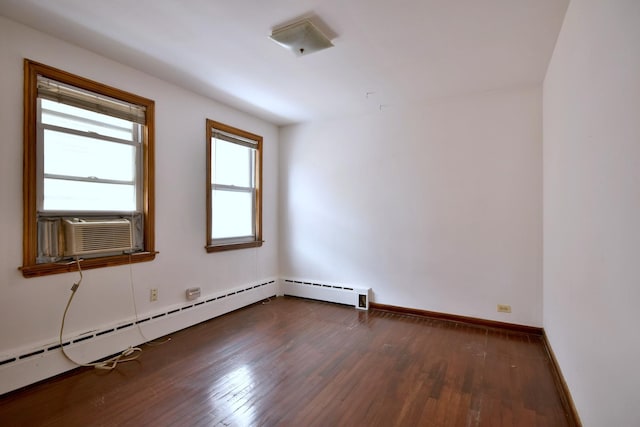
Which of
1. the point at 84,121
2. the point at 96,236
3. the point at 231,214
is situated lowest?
the point at 96,236

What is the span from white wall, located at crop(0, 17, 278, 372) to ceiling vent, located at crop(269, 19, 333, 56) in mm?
1587

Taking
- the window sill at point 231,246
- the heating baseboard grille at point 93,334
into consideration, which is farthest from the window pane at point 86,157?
the heating baseboard grille at point 93,334

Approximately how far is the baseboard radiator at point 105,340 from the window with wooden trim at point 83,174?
1.90 feet

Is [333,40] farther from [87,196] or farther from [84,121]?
[87,196]

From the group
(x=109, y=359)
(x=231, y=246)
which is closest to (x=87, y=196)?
(x=109, y=359)

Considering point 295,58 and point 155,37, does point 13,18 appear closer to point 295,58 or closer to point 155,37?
point 155,37

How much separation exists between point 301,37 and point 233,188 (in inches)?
91.3

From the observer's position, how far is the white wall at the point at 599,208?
3.66 ft

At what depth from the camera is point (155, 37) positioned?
7.77 ft

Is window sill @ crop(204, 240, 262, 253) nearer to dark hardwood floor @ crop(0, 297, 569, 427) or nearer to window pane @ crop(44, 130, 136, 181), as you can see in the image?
dark hardwood floor @ crop(0, 297, 569, 427)

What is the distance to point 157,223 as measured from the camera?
3131 millimetres

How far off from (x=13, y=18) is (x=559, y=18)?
12.6ft

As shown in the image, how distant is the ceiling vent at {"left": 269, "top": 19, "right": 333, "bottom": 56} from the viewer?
7.16ft

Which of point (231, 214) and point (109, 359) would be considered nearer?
point (109, 359)
